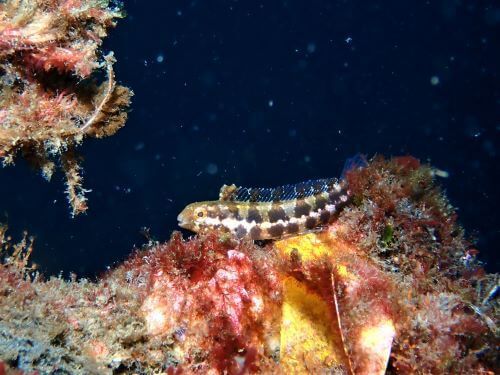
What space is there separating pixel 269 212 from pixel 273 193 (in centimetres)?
40

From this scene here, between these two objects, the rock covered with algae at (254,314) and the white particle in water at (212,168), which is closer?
the rock covered with algae at (254,314)

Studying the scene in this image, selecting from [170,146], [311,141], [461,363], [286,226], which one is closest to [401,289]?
[461,363]

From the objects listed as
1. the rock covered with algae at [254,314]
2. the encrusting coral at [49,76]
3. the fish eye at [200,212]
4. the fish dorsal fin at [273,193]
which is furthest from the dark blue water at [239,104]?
the rock covered with algae at [254,314]

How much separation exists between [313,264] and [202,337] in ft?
4.76

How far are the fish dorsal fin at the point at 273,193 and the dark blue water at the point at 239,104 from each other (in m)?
4.44

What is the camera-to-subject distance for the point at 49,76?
13.9 ft

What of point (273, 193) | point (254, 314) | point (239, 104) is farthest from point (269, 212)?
point (239, 104)

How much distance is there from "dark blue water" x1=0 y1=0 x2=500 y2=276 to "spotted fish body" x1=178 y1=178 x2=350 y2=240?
161 inches

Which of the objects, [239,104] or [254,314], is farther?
[239,104]

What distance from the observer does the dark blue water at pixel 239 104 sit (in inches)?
459

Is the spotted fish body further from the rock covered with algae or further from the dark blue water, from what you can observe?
the dark blue water

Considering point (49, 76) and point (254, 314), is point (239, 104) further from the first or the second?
point (254, 314)

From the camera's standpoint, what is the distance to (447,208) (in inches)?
229

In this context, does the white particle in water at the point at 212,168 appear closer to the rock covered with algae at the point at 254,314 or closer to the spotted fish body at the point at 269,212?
the spotted fish body at the point at 269,212
